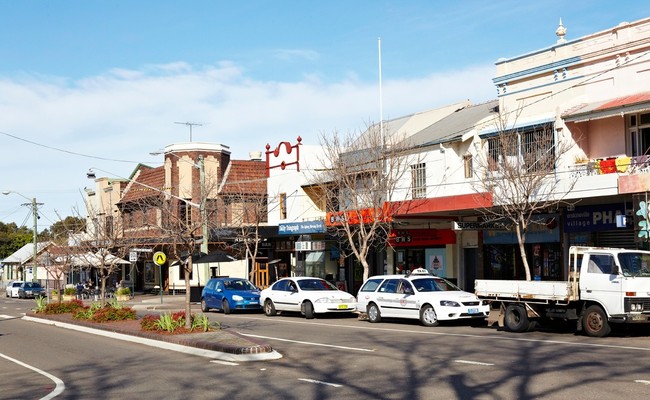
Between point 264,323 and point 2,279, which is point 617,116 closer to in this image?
point 264,323

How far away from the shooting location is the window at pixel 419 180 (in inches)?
1266

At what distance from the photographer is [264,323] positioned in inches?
1009

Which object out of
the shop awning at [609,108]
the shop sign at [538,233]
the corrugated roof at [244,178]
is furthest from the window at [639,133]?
the corrugated roof at [244,178]

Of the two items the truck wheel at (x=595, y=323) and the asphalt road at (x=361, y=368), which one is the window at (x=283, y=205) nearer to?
the asphalt road at (x=361, y=368)

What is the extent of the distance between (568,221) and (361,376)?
16.4m

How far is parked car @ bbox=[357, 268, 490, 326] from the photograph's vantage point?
22328mm

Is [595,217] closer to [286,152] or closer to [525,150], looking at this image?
[525,150]

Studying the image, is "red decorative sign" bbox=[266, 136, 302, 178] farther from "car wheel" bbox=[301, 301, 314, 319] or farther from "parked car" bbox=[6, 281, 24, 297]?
"parked car" bbox=[6, 281, 24, 297]

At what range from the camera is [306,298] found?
89.6 ft

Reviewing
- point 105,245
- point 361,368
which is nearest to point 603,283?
point 361,368

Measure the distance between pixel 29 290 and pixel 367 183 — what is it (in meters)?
37.2

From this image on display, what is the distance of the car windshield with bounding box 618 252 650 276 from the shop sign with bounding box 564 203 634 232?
19.1 ft

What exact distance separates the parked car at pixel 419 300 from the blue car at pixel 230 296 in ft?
22.4

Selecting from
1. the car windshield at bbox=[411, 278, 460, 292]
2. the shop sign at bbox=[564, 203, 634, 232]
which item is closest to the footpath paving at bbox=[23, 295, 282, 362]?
the car windshield at bbox=[411, 278, 460, 292]
